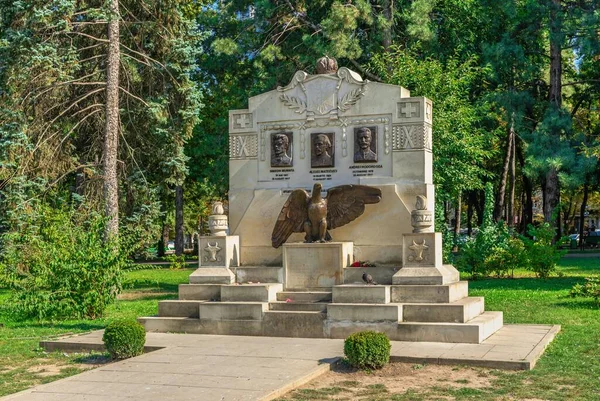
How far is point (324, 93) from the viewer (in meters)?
14.6

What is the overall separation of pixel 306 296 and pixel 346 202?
6.06 ft

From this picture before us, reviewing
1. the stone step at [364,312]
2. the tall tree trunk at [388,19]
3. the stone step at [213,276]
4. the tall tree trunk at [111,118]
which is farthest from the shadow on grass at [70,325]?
the tall tree trunk at [388,19]

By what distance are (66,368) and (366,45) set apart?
20929 millimetres

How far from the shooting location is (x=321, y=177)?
14.5 m

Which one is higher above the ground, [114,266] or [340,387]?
[114,266]

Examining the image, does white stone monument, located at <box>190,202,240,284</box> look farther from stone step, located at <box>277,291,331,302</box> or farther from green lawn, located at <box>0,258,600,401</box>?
green lawn, located at <box>0,258,600,401</box>

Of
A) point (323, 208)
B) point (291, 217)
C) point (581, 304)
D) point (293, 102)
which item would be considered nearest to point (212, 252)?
point (291, 217)

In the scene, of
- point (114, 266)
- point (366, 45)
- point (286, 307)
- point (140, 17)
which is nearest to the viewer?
point (286, 307)

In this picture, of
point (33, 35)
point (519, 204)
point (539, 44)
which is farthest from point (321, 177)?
point (519, 204)

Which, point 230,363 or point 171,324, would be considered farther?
point 171,324

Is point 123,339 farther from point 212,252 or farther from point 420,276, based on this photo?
point 420,276

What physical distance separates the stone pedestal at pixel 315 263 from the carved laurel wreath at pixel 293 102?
2.67 m

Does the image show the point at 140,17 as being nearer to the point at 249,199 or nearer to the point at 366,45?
the point at 366,45

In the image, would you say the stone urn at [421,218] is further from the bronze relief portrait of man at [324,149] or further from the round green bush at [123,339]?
the round green bush at [123,339]
